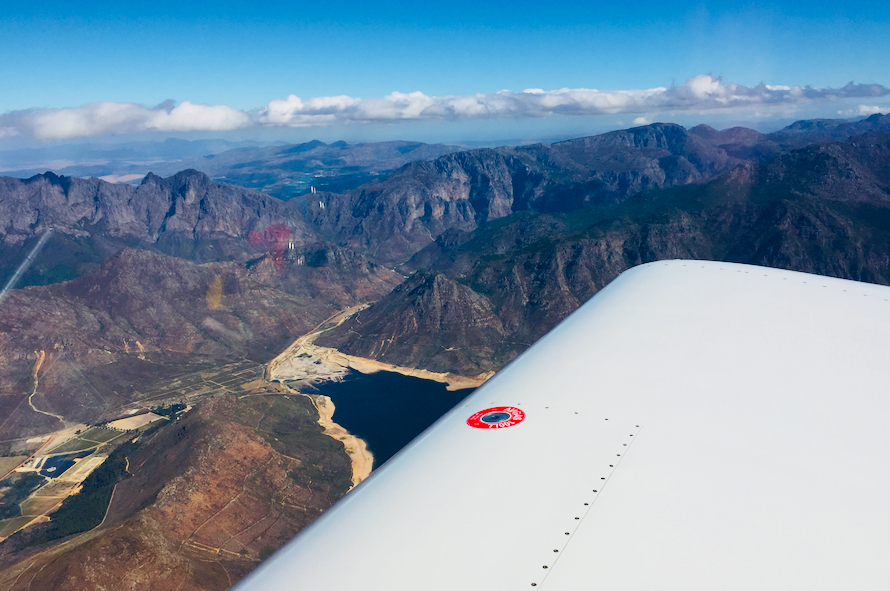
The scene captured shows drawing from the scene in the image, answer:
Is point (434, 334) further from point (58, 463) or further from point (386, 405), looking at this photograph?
point (58, 463)

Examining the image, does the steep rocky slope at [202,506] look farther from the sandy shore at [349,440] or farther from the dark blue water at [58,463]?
the dark blue water at [58,463]

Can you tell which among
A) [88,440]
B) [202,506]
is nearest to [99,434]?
[88,440]

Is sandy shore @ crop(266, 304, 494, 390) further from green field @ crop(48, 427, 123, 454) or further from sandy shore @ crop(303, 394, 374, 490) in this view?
green field @ crop(48, 427, 123, 454)

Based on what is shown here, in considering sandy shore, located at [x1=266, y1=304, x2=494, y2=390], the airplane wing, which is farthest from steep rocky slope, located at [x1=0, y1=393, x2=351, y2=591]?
the airplane wing

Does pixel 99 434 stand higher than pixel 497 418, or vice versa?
pixel 497 418

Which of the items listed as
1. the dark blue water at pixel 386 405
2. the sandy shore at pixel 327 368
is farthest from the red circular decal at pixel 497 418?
the sandy shore at pixel 327 368

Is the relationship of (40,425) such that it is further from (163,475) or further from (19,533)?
(163,475)

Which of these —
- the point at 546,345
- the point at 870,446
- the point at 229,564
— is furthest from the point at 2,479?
the point at 870,446
